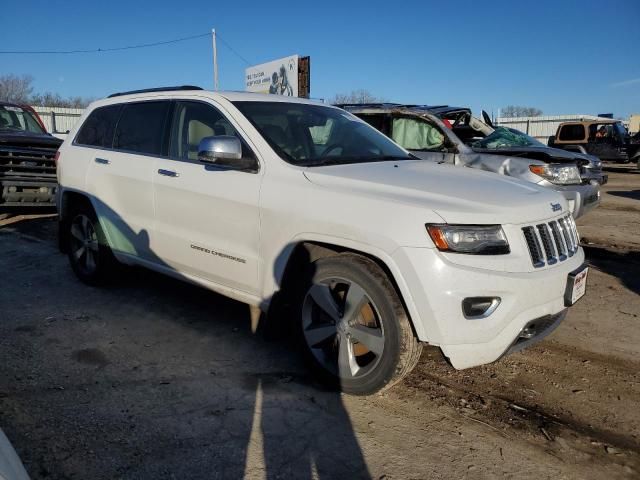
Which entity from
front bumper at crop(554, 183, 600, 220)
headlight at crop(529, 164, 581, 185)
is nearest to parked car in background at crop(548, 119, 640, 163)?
front bumper at crop(554, 183, 600, 220)

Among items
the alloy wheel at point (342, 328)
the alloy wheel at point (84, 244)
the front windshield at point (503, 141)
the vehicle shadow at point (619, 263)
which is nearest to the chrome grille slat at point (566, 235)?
the alloy wheel at point (342, 328)

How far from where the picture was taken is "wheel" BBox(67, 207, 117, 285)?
4.84 m

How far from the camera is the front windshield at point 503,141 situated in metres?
7.95

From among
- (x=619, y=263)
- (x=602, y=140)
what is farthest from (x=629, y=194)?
(x=619, y=263)

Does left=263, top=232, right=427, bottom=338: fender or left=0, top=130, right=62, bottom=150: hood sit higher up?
left=0, top=130, right=62, bottom=150: hood

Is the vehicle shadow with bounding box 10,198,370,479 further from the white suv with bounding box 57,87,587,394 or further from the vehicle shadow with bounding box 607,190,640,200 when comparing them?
the vehicle shadow with bounding box 607,190,640,200

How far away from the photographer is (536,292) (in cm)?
271

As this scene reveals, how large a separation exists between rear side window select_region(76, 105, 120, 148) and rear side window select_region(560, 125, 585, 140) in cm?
1959

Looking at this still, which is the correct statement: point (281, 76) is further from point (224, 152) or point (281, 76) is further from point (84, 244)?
point (224, 152)

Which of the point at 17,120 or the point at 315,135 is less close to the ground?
A: the point at 17,120

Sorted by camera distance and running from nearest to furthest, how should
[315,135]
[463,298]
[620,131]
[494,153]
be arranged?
[463,298] < [315,135] < [494,153] < [620,131]

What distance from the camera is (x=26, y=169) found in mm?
8633

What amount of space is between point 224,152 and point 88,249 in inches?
100

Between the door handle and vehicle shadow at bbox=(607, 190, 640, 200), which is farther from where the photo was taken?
vehicle shadow at bbox=(607, 190, 640, 200)
